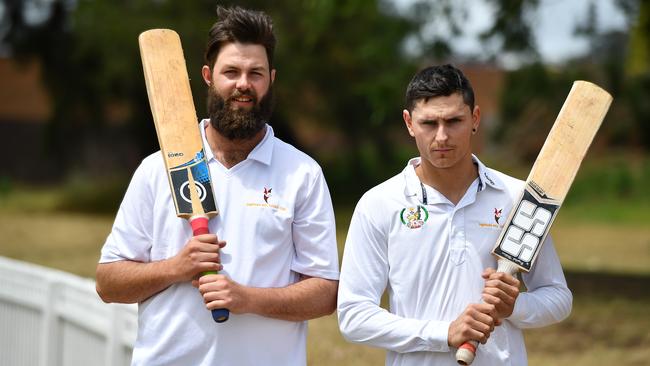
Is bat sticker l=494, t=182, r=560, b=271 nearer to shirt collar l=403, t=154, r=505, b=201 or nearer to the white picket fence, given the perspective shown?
shirt collar l=403, t=154, r=505, b=201

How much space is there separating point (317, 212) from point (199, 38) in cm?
1502

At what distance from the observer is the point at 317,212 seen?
3062 mm

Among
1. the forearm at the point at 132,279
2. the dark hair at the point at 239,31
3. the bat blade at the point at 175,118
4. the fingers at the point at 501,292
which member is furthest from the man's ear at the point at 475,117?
the forearm at the point at 132,279

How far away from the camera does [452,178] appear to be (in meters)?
2.98

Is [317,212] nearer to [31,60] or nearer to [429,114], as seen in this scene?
[429,114]

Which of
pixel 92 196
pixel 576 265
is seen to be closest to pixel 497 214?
pixel 576 265

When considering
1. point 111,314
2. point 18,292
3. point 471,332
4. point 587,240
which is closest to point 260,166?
point 471,332

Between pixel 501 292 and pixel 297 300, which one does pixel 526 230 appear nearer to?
pixel 501 292

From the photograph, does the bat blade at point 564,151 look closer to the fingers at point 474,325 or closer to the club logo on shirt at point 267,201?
the fingers at point 474,325

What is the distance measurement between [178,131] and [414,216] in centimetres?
84

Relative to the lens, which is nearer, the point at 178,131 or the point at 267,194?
the point at 267,194

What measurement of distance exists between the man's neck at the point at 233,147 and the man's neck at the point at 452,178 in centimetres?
54

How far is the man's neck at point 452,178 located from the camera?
297 cm

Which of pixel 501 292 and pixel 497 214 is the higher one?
pixel 497 214
